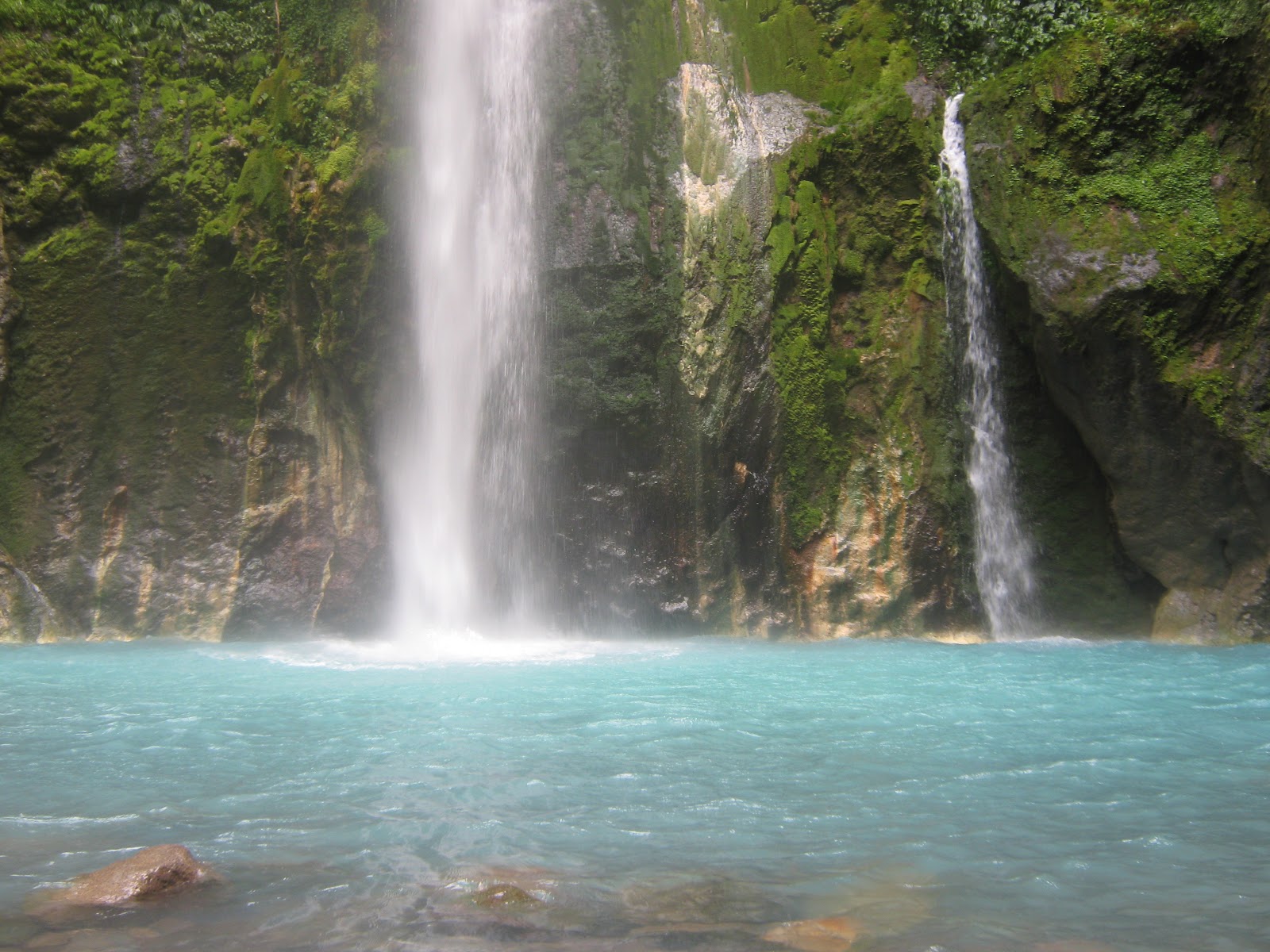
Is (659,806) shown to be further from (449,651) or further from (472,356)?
(472,356)

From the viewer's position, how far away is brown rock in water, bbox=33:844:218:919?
11.5 ft

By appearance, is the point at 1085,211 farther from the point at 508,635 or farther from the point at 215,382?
the point at 215,382

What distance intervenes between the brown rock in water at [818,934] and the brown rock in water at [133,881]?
83.7 inches

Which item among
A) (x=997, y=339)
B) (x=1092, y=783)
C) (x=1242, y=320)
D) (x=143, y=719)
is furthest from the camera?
(x=997, y=339)

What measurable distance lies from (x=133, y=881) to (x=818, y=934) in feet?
7.89

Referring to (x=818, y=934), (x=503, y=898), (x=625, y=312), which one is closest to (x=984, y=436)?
(x=625, y=312)

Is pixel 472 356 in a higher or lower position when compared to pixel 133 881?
higher

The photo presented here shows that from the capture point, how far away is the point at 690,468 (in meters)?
11.8

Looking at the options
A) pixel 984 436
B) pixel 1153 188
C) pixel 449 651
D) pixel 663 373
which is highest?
pixel 1153 188

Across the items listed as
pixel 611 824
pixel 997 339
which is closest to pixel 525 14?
pixel 997 339

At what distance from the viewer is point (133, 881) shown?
11.8 feet

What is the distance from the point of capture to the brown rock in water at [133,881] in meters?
3.51

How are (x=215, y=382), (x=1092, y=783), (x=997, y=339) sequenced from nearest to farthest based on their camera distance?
(x=1092, y=783), (x=997, y=339), (x=215, y=382)

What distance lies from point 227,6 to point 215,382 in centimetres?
496
